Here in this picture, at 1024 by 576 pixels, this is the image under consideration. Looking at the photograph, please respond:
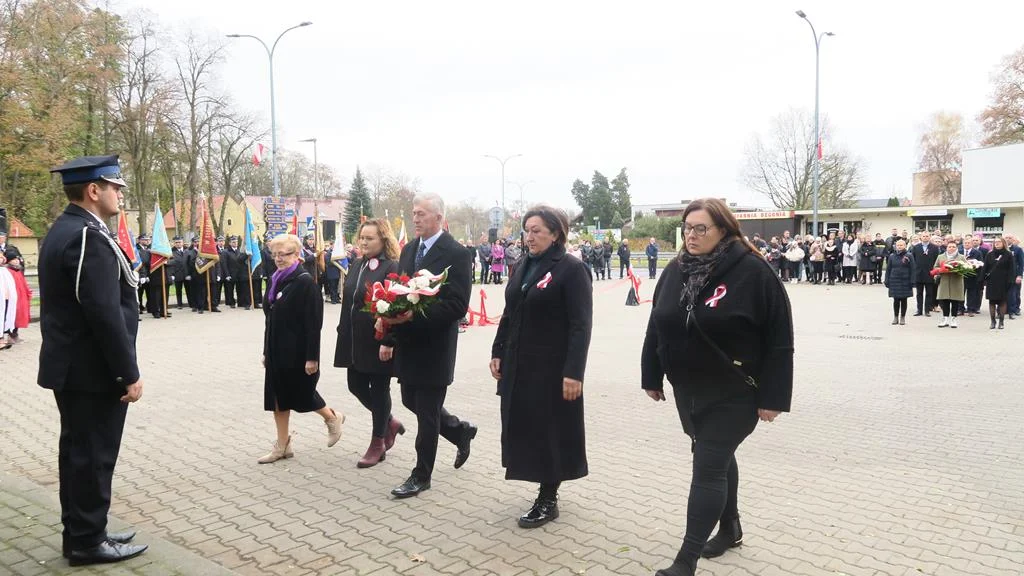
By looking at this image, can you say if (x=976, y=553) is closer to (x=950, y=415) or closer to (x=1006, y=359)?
(x=950, y=415)

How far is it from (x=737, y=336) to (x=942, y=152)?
7466 cm

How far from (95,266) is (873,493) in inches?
201

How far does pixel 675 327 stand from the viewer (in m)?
3.84

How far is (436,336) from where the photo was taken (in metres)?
5.16

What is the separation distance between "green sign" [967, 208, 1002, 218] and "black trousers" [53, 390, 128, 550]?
157ft

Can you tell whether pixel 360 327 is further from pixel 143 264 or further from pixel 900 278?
pixel 143 264

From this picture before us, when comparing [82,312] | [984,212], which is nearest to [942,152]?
[984,212]

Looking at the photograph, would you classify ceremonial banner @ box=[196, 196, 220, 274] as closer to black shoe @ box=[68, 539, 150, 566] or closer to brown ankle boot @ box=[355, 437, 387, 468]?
brown ankle boot @ box=[355, 437, 387, 468]

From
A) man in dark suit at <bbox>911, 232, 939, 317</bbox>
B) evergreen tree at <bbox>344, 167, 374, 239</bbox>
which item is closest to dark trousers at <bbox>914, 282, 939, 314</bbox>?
man in dark suit at <bbox>911, 232, 939, 317</bbox>

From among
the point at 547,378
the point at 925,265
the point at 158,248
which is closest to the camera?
the point at 547,378

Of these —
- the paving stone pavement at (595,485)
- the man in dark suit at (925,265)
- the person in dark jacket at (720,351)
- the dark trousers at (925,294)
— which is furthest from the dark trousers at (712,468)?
the dark trousers at (925,294)

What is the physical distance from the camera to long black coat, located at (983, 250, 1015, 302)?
15.0 meters

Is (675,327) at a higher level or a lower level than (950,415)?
higher

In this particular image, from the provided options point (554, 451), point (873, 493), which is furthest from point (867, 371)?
point (554, 451)
